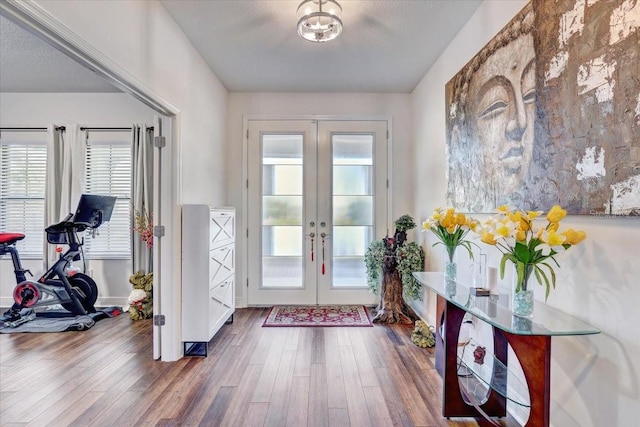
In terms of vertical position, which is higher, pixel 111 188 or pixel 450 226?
pixel 111 188

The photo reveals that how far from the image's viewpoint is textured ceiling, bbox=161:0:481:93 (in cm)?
238

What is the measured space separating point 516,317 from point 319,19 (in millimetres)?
2262

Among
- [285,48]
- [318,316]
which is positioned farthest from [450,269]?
[285,48]

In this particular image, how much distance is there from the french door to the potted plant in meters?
0.54

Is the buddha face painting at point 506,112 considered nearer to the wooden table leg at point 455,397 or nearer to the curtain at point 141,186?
the wooden table leg at point 455,397

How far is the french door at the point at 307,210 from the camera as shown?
4.07 m

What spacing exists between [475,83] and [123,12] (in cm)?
246

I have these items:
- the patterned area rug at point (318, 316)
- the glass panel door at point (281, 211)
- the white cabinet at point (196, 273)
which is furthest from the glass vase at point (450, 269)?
the glass panel door at point (281, 211)

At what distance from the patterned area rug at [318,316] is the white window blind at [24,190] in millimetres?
3353

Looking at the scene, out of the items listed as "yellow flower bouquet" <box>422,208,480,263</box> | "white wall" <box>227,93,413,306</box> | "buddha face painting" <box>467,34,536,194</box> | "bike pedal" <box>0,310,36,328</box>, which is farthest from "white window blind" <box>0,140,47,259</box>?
"buddha face painting" <box>467,34,536,194</box>

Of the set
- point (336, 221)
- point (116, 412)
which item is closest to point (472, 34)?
point (336, 221)

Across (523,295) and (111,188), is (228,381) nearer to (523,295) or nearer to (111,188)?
(523,295)

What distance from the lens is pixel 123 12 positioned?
192 centimetres

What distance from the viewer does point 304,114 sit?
4.07 metres
